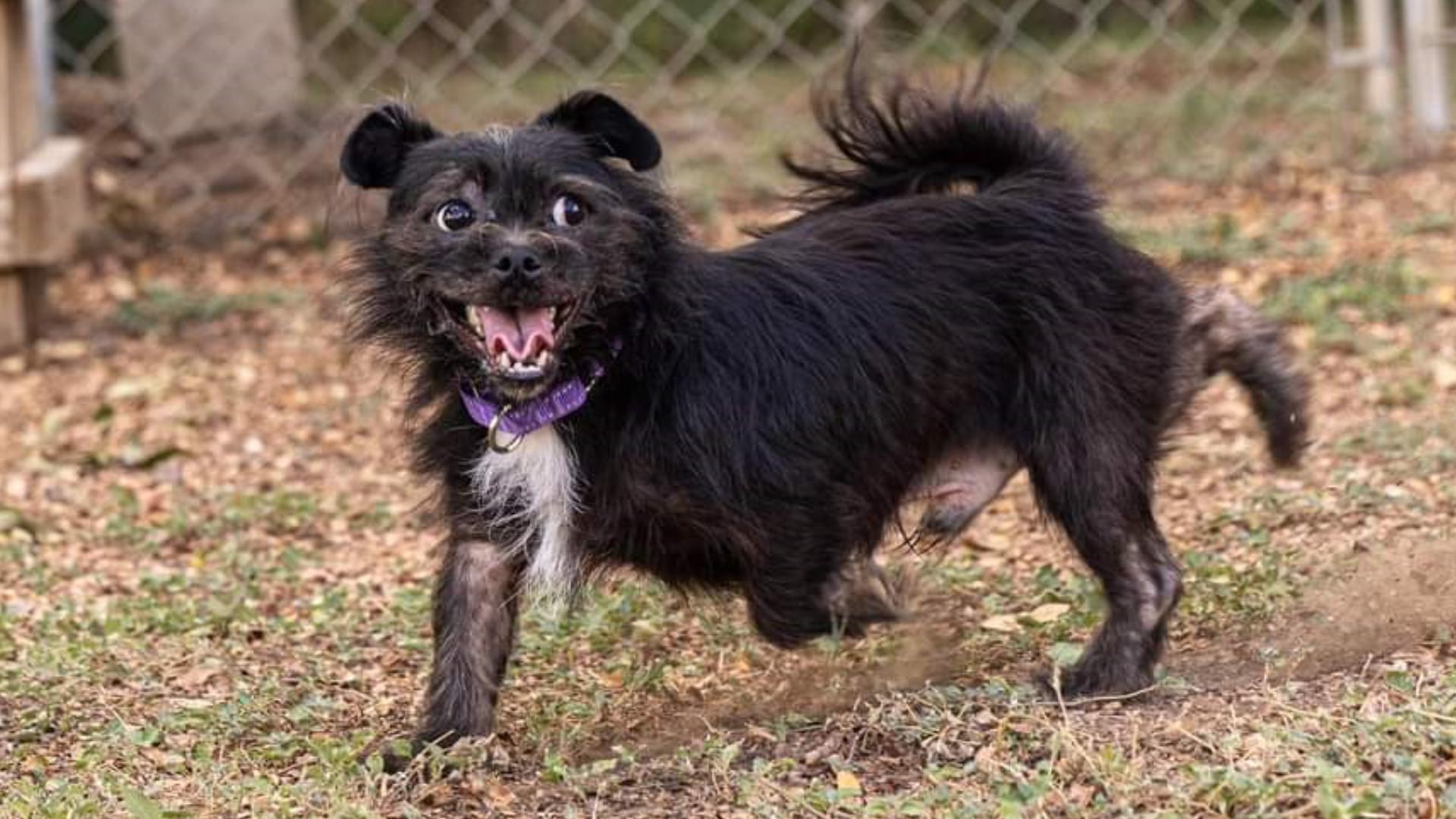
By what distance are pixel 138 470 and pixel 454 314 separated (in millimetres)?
3149

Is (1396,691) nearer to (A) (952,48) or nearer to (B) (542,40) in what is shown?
(B) (542,40)

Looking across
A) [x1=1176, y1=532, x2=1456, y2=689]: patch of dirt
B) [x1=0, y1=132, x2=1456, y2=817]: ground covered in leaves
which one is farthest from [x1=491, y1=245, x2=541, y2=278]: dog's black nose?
[x1=1176, y1=532, x2=1456, y2=689]: patch of dirt

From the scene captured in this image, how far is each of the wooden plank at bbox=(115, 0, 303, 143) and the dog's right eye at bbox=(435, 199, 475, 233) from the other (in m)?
6.37

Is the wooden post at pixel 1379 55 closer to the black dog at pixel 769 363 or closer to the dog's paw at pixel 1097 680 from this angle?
the black dog at pixel 769 363

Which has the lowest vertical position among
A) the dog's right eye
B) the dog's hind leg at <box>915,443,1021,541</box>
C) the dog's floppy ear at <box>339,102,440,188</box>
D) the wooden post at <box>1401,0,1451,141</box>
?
the dog's hind leg at <box>915,443,1021,541</box>

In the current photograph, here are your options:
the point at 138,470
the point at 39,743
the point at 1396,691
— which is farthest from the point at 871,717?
the point at 138,470

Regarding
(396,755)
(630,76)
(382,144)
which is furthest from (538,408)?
(630,76)

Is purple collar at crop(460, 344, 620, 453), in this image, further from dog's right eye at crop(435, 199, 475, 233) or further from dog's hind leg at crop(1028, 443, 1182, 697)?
dog's hind leg at crop(1028, 443, 1182, 697)

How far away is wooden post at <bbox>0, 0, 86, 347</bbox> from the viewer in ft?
27.8

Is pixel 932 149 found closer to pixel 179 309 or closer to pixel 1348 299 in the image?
pixel 1348 299

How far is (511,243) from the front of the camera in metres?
4.42

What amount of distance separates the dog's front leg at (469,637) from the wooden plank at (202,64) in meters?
6.21

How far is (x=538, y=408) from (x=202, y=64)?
649 cm

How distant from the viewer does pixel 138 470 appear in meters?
7.45
